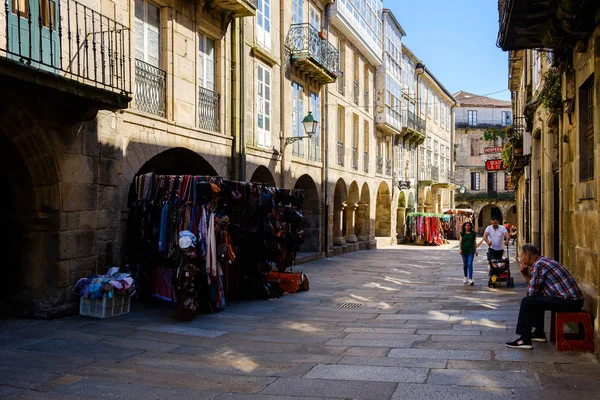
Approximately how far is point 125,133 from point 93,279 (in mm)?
2768

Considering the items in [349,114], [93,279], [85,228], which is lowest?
[93,279]

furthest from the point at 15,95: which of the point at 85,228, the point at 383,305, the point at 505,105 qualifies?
the point at 505,105

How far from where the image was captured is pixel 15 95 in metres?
7.89

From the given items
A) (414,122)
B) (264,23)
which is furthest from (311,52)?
(414,122)

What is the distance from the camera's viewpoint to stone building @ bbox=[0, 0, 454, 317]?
27.7ft

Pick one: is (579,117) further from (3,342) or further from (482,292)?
(3,342)

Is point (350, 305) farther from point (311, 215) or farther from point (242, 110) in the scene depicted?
point (311, 215)

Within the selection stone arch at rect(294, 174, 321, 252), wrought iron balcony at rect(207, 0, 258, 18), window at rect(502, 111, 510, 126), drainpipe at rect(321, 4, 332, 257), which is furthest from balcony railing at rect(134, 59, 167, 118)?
window at rect(502, 111, 510, 126)

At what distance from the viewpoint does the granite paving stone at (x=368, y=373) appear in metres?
5.82

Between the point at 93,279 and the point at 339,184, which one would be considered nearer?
the point at 93,279

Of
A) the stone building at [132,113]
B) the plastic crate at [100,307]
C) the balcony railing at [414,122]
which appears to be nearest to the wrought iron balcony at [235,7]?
the stone building at [132,113]

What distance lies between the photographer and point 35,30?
848 cm

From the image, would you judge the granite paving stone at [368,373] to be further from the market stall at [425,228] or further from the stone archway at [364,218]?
the market stall at [425,228]

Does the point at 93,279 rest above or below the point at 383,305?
above
